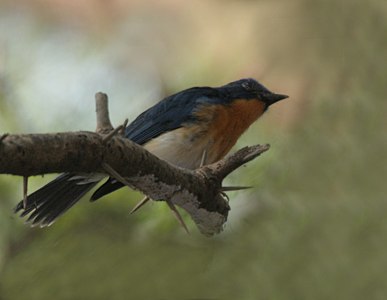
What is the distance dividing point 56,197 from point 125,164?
0.95 metres

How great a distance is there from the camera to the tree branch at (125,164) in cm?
142

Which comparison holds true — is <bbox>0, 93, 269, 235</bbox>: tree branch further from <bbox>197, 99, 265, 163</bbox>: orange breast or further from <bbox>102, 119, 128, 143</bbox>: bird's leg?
<bbox>197, 99, 265, 163</bbox>: orange breast

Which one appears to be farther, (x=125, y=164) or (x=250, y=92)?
(x=250, y=92)

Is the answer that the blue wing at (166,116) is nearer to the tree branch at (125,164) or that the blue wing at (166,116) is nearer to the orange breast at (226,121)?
the orange breast at (226,121)

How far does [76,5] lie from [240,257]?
253 centimetres

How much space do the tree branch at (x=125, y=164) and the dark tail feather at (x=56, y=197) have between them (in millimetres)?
489

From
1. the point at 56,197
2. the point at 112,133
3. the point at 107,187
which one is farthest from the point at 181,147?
the point at 112,133

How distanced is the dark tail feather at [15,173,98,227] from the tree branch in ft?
1.60

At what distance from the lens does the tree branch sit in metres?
1.42

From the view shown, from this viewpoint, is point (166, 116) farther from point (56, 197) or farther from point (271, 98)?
point (56, 197)

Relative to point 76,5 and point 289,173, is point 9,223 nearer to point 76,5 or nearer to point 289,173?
point 289,173

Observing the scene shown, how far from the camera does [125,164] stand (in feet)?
5.46

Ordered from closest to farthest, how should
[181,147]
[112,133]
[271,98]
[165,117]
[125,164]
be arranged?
1. [112,133]
2. [125,164]
3. [181,147]
4. [165,117]
5. [271,98]

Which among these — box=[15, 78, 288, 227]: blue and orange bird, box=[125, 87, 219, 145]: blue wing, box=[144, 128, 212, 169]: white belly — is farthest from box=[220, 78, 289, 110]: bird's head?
box=[144, 128, 212, 169]: white belly
